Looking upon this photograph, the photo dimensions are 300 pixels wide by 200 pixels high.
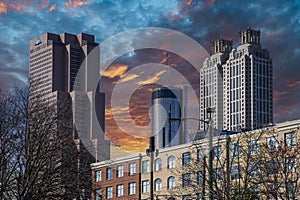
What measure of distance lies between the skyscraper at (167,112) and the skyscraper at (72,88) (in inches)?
279

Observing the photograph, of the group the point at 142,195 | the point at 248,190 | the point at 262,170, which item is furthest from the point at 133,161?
the point at 248,190

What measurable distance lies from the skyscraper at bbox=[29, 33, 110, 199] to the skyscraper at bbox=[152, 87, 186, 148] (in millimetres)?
7094

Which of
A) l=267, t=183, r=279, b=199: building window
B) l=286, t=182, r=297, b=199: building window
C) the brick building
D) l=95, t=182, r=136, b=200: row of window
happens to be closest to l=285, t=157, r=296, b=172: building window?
l=286, t=182, r=297, b=199: building window

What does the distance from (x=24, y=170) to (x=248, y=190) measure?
51.3 feet

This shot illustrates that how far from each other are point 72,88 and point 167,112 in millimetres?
76295

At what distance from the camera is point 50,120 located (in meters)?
57.5

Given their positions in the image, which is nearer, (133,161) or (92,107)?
(92,107)

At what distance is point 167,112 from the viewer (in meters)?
82.0

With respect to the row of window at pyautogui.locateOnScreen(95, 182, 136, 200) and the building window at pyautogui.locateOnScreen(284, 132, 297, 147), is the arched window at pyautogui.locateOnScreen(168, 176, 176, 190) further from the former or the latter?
the building window at pyautogui.locateOnScreen(284, 132, 297, 147)

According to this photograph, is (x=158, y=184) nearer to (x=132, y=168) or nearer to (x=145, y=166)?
(x=145, y=166)

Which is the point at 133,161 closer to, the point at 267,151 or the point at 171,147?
the point at 171,147

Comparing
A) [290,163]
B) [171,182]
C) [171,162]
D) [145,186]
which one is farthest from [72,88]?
[290,163]

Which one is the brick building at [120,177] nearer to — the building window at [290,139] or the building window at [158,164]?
the building window at [158,164]

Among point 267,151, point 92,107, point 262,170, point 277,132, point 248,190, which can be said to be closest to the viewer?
point 248,190
